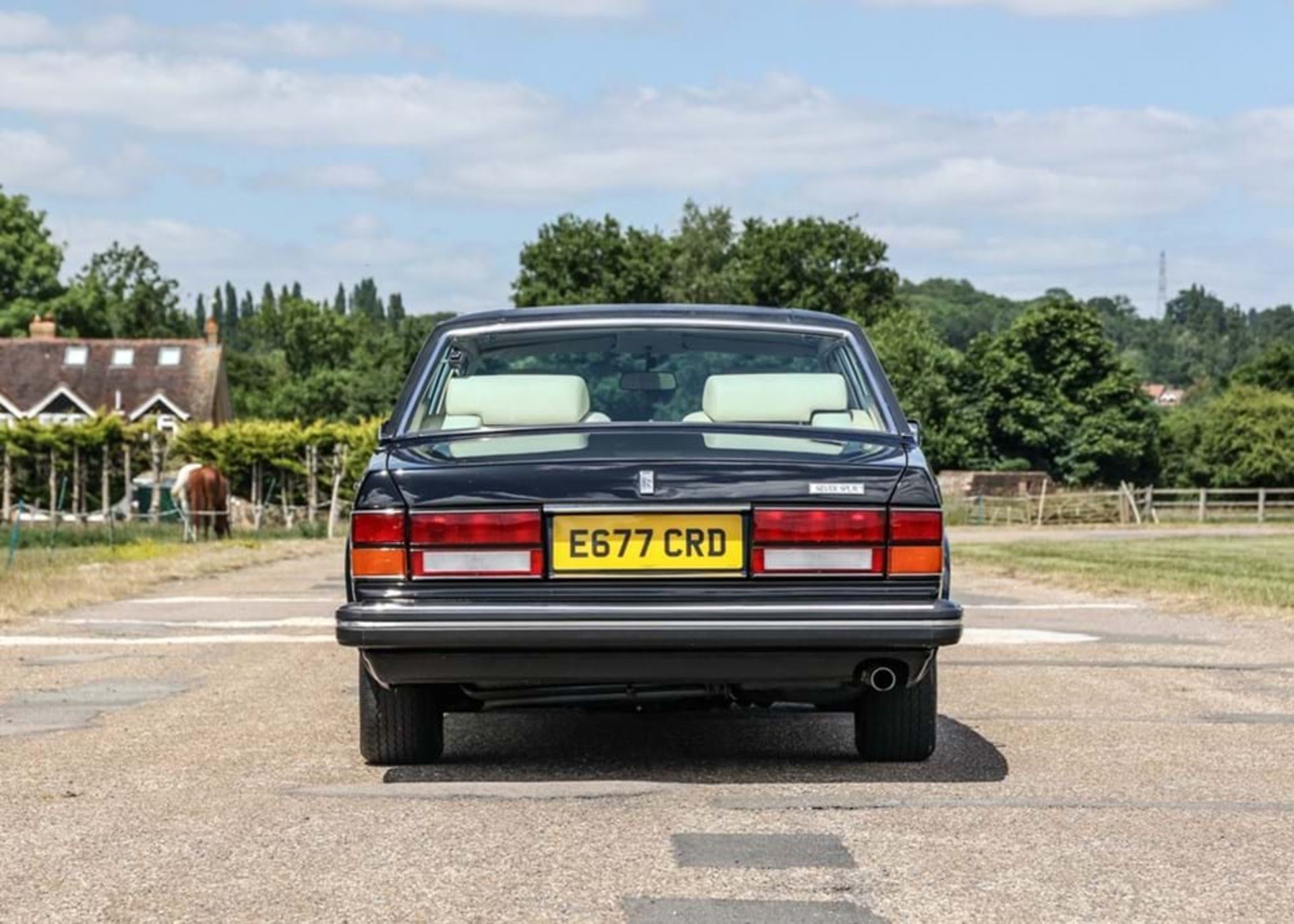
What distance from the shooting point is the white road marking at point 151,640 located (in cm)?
1258

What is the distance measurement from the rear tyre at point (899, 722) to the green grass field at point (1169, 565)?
9.46 meters

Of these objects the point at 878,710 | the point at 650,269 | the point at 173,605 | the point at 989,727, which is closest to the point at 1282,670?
the point at 989,727

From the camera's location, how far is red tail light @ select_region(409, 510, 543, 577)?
6.07m

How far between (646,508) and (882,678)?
0.92 m

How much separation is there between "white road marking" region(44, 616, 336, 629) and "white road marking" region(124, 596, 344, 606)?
227 cm

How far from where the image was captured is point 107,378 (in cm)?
8956

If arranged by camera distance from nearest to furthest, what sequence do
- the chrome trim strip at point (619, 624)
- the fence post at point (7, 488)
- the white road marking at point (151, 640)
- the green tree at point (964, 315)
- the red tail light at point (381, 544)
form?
the chrome trim strip at point (619, 624)
the red tail light at point (381, 544)
the white road marking at point (151, 640)
the fence post at point (7, 488)
the green tree at point (964, 315)

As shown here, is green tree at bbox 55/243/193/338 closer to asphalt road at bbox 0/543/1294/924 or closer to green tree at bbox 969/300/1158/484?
green tree at bbox 969/300/1158/484

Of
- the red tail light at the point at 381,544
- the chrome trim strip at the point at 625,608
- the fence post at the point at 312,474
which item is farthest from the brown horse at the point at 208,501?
the chrome trim strip at the point at 625,608

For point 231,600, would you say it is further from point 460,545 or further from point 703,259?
point 703,259

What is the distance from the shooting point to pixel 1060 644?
41.1 ft

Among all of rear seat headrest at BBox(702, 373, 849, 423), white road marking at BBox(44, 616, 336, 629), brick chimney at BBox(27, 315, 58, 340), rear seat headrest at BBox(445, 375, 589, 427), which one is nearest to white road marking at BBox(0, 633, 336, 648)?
white road marking at BBox(44, 616, 336, 629)

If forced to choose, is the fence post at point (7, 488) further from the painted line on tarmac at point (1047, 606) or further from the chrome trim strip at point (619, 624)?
the chrome trim strip at point (619, 624)

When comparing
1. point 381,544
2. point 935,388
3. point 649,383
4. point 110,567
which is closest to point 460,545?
point 381,544
